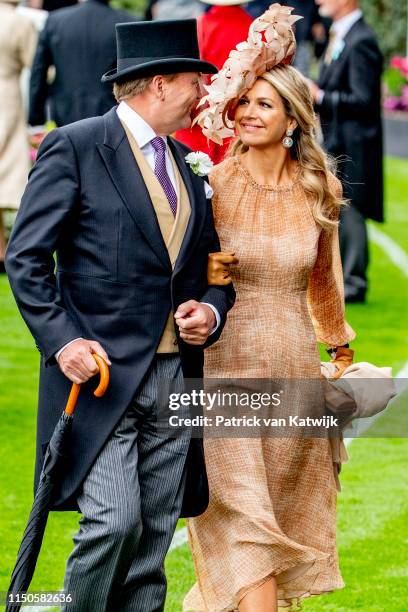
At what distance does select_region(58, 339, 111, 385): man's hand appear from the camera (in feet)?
15.9

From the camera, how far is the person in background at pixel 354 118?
12305 millimetres

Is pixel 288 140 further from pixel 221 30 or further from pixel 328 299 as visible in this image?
pixel 221 30

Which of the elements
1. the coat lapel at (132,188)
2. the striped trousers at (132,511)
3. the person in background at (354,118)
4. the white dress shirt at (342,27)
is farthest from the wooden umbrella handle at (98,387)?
the white dress shirt at (342,27)

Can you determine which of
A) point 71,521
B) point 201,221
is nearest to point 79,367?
point 201,221

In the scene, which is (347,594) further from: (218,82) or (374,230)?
(374,230)

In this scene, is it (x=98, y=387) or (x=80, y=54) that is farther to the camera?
(x=80, y=54)

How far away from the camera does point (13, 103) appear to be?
492 inches

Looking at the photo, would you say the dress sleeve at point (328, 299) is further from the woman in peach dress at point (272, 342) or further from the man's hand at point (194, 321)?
the man's hand at point (194, 321)

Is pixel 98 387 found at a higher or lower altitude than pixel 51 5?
higher

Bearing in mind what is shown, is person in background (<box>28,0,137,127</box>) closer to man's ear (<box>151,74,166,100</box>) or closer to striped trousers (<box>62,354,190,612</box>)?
man's ear (<box>151,74,166,100</box>)

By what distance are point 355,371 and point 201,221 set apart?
3.65ft

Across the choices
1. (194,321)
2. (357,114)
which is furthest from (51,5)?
(194,321)

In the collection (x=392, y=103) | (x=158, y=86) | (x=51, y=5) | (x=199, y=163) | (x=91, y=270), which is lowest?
(x=392, y=103)

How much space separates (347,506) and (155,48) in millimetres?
3204
